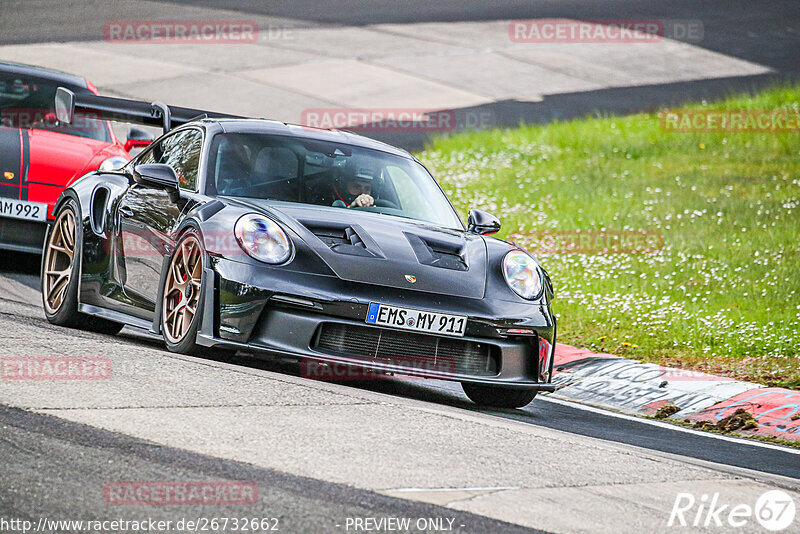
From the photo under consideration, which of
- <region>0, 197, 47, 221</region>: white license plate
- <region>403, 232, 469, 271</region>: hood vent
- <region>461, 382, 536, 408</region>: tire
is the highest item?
<region>403, 232, 469, 271</region>: hood vent

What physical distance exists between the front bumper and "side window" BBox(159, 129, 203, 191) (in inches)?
44.6

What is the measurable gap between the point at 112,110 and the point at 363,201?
7.10ft

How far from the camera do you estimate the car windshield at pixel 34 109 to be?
10.8 metres

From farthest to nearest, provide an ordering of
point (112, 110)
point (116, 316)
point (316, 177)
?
point (112, 110) → point (116, 316) → point (316, 177)

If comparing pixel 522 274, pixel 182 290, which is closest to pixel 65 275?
pixel 182 290

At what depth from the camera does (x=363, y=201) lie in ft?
24.0

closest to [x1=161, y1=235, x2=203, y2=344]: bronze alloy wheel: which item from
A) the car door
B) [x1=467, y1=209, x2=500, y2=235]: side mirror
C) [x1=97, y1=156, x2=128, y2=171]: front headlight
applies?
the car door

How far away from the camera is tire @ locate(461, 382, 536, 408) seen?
273 inches

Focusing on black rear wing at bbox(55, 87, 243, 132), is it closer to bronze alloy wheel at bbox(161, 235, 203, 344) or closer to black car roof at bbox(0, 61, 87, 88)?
bronze alloy wheel at bbox(161, 235, 203, 344)

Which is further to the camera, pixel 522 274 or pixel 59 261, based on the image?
pixel 59 261

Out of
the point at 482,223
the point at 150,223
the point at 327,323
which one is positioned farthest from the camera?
the point at 482,223

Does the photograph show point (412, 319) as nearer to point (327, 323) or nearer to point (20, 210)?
point (327, 323)

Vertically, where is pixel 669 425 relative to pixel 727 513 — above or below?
below

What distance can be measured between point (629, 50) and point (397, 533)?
2461 centimetres
